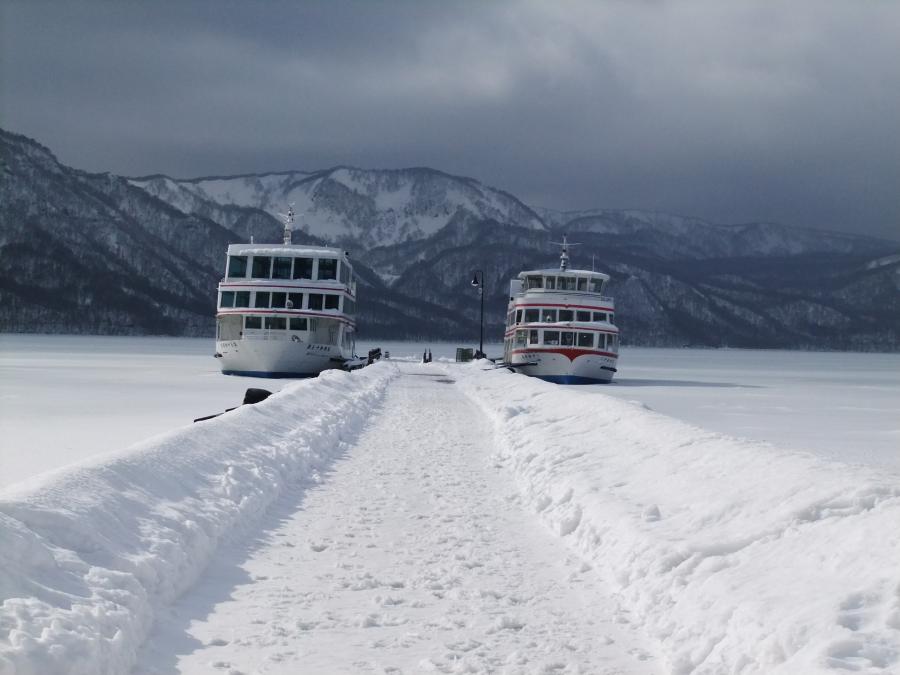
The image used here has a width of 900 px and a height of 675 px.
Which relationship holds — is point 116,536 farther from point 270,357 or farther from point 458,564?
point 270,357

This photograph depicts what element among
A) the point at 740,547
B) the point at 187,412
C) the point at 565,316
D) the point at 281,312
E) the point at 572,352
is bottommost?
the point at 187,412

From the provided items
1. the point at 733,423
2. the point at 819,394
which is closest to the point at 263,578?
the point at 733,423

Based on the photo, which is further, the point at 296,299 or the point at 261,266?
the point at 261,266

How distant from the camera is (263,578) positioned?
23.2 ft

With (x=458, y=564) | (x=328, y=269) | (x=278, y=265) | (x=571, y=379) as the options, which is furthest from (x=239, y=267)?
(x=458, y=564)

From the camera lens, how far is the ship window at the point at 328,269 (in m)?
47.0

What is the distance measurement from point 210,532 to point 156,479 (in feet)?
3.67

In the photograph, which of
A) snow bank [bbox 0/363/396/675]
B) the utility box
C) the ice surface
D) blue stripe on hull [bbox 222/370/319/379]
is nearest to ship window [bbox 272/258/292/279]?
blue stripe on hull [bbox 222/370/319/379]

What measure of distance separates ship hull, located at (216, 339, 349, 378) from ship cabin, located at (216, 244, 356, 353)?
0.26 metres

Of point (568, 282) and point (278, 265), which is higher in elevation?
point (568, 282)

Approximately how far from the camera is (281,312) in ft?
145

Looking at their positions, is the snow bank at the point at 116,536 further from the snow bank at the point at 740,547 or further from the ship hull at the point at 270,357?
the ship hull at the point at 270,357

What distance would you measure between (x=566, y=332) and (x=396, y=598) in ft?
132

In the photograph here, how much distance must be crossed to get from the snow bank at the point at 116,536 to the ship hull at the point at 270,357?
104 feet
